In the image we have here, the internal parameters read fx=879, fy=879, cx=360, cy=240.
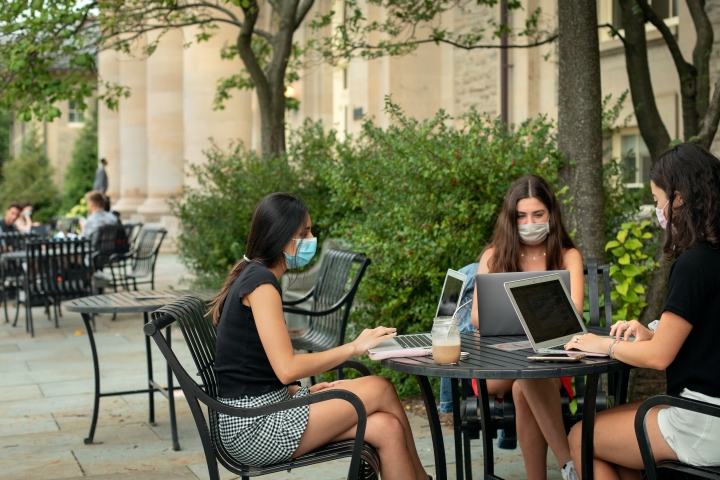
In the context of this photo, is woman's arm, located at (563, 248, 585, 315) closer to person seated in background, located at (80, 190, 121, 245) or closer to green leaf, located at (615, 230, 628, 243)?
green leaf, located at (615, 230, 628, 243)

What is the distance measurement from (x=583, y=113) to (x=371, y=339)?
120 inches

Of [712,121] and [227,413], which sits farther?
[712,121]

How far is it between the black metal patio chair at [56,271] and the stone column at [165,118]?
41.5 ft

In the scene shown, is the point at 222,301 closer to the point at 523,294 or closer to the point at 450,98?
the point at 523,294

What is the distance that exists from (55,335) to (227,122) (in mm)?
9346

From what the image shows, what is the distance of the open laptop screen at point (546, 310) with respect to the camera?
3.33 meters

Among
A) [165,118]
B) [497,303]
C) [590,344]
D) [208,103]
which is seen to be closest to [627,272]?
[497,303]

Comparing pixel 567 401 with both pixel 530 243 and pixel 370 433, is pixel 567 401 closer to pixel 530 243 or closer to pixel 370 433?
pixel 530 243

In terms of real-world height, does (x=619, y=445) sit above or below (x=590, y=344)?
below

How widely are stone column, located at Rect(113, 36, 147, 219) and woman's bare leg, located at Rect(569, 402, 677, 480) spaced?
2360 cm

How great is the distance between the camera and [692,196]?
10.0ft

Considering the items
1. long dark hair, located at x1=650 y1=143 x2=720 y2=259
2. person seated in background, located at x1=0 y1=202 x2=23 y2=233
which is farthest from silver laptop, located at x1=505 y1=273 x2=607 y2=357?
person seated in background, located at x1=0 y1=202 x2=23 y2=233

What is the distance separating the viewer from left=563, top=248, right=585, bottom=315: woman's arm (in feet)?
14.2

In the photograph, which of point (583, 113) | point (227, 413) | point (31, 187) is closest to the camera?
point (227, 413)
